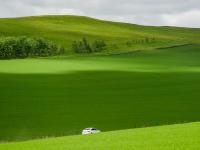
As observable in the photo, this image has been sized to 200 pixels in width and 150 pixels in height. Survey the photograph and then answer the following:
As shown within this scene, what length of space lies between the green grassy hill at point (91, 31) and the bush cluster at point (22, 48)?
1581cm

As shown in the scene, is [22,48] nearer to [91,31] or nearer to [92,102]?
[92,102]

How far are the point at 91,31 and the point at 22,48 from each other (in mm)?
51148

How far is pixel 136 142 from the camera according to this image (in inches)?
984

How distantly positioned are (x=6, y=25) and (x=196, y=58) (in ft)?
226

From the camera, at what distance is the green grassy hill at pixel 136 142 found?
23062 mm

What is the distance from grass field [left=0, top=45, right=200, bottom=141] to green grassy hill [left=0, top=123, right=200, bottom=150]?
10752 mm

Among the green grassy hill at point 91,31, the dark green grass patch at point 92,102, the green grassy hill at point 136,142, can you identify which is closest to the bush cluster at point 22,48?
the green grassy hill at point 91,31

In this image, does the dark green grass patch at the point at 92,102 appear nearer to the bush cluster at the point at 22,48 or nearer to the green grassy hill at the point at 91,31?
the bush cluster at the point at 22,48

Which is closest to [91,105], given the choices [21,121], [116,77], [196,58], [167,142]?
[21,121]

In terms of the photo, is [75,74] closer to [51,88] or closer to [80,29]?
[51,88]

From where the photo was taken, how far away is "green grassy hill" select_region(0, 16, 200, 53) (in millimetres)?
124188

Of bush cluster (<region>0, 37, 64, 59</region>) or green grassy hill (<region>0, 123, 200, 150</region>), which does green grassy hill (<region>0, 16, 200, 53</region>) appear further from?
green grassy hill (<region>0, 123, 200, 150</region>)

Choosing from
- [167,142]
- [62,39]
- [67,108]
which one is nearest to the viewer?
[167,142]

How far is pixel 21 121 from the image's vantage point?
42.0 m
